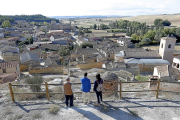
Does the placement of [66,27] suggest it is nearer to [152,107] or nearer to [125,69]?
[125,69]

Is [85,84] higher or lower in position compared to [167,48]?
higher

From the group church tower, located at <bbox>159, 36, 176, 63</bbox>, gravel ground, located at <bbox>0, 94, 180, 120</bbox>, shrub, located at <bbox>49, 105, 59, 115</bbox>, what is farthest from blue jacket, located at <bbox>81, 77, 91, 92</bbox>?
church tower, located at <bbox>159, 36, 176, 63</bbox>

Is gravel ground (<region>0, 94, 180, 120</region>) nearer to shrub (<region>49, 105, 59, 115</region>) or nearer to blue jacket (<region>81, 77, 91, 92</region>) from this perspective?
shrub (<region>49, 105, 59, 115</region>)

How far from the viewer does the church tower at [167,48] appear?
32.0m

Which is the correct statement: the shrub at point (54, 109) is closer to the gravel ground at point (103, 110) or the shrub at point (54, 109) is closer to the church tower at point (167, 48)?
the gravel ground at point (103, 110)

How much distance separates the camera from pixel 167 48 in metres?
32.8

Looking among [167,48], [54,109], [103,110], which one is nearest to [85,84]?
[103,110]

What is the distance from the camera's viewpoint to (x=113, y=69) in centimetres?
2647

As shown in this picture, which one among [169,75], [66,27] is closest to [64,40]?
[169,75]

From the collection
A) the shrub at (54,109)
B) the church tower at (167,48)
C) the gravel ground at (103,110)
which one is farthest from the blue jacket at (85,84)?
the church tower at (167,48)

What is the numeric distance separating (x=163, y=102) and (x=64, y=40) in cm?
5936

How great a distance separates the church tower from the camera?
3200 centimetres

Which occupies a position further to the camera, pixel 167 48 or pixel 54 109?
pixel 167 48

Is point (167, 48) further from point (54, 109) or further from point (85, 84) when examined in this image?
point (54, 109)
